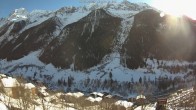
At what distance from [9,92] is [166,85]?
192m

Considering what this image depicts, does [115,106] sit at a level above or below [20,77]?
below

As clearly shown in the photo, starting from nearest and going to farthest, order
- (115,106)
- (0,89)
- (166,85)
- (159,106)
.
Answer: (159,106) → (115,106) → (0,89) → (166,85)

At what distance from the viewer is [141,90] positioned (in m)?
7.44

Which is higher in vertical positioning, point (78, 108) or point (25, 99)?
point (25, 99)

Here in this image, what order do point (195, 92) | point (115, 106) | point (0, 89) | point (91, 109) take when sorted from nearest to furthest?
1. point (195, 92)
2. point (115, 106)
3. point (91, 109)
4. point (0, 89)

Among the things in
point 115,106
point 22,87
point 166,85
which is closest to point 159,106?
point 115,106

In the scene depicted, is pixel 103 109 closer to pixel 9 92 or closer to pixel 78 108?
pixel 78 108

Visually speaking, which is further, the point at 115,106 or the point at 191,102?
the point at 115,106

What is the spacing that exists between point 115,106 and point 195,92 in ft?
6.72

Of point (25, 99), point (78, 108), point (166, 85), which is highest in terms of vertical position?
point (25, 99)

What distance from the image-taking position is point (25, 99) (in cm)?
870

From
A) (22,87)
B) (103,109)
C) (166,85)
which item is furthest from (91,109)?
(166,85)

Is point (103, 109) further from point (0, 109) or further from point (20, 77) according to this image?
point (0, 109)

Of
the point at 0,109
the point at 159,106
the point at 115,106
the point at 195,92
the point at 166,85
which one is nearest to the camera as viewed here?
the point at 0,109
